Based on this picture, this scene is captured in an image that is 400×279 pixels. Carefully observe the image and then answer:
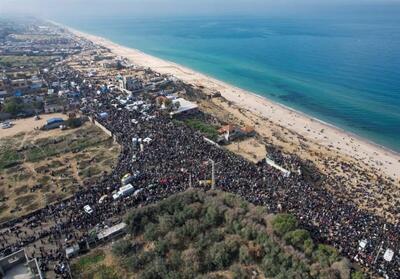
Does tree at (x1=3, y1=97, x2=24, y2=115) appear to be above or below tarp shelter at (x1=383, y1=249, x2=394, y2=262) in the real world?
below

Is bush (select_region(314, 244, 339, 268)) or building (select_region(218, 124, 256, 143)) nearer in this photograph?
bush (select_region(314, 244, 339, 268))

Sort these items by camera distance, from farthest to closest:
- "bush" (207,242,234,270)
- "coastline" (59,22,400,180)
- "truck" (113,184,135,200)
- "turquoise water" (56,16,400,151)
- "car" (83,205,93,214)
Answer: "turquoise water" (56,16,400,151) → "coastline" (59,22,400,180) → "truck" (113,184,135,200) → "car" (83,205,93,214) → "bush" (207,242,234,270)

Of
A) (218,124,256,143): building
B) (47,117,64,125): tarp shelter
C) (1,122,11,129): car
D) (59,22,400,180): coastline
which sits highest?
(218,124,256,143): building

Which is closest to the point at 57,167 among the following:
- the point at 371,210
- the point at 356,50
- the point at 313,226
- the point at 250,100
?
the point at 313,226

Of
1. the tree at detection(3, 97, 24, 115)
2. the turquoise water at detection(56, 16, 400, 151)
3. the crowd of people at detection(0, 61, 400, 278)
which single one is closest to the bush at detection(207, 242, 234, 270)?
the crowd of people at detection(0, 61, 400, 278)

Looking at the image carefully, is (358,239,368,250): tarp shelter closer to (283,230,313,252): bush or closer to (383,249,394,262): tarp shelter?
(383,249,394,262): tarp shelter

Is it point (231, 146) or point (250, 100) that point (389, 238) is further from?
point (250, 100)

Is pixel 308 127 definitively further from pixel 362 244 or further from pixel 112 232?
pixel 112 232
